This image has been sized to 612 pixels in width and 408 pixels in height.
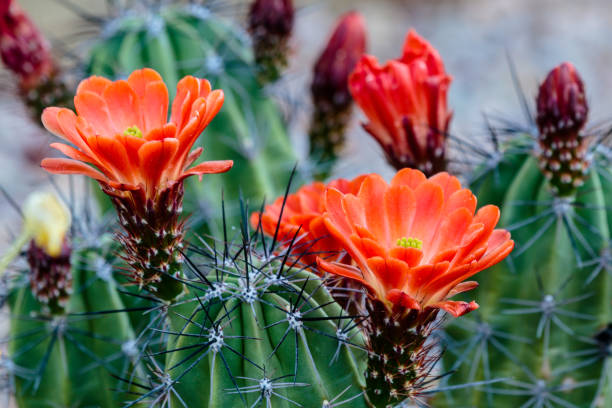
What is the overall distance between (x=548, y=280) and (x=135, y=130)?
51 centimetres

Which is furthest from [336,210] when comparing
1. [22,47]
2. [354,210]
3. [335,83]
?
[22,47]

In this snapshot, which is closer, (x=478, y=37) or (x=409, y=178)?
(x=409, y=178)

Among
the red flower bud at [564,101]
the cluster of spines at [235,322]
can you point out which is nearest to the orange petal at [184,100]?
the cluster of spines at [235,322]

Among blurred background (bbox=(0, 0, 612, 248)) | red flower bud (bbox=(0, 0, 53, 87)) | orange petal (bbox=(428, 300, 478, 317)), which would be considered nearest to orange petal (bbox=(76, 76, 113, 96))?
orange petal (bbox=(428, 300, 478, 317))

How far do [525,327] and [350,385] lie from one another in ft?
1.09

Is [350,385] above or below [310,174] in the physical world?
below

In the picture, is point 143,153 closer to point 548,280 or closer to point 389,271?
point 389,271

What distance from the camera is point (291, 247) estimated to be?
0.59 metres

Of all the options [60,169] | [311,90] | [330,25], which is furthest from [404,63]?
[330,25]

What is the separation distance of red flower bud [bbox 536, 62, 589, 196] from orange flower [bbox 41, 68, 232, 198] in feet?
→ 1.33

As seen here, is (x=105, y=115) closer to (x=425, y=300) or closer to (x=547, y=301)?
(x=425, y=300)

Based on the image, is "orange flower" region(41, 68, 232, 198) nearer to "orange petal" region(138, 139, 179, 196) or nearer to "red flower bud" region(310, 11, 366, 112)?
"orange petal" region(138, 139, 179, 196)

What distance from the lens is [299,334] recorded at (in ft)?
1.92

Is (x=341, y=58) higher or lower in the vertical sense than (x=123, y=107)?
higher
